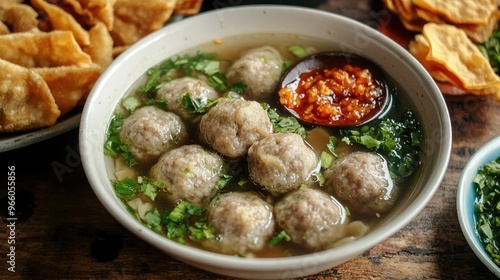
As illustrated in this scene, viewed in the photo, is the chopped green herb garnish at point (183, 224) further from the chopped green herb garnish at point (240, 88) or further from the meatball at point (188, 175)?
the chopped green herb garnish at point (240, 88)

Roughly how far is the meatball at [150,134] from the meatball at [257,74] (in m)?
0.48

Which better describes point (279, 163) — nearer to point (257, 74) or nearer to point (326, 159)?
point (326, 159)

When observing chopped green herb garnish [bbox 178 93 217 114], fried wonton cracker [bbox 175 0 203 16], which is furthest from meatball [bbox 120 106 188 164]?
fried wonton cracker [bbox 175 0 203 16]

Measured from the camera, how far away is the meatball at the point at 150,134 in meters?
2.56

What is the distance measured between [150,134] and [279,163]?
685 millimetres

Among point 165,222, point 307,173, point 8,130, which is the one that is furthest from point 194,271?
point 8,130

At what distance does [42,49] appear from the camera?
288 centimetres

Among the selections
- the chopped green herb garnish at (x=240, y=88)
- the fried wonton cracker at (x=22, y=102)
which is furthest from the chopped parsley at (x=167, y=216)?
the chopped green herb garnish at (x=240, y=88)

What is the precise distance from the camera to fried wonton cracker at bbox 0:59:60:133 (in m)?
2.70

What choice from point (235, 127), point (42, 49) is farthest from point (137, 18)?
point (235, 127)

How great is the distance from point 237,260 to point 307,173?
66 centimetres

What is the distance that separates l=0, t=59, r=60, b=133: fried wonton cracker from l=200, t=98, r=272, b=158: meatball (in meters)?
0.89

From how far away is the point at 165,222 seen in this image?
233 centimetres

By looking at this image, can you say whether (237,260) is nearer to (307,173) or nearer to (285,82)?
(307,173)
